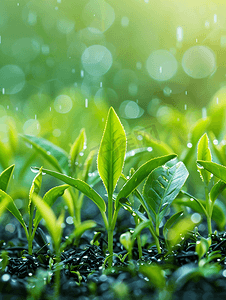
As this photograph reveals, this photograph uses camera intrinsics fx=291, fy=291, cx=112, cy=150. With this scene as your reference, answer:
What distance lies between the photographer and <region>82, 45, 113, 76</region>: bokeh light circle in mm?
3180

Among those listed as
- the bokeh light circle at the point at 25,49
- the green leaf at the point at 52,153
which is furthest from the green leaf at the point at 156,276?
the bokeh light circle at the point at 25,49

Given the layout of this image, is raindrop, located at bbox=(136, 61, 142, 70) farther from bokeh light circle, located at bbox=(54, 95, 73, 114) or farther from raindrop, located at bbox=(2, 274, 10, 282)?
raindrop, located at bbox=(2, 274, 10, 282)

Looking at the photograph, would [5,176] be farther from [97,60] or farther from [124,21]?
[97,60]

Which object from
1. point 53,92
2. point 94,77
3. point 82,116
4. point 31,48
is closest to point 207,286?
point 82,116

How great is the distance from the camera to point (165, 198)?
472 millimetres

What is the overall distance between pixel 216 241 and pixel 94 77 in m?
2.88

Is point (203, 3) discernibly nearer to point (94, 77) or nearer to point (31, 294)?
point (94, 77)

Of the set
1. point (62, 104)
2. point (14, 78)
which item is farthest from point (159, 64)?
point (62, 104)

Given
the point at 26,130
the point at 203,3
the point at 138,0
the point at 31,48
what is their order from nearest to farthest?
the point at 26,130, the point at 203,3, the point at 138,0, the point at 31,48

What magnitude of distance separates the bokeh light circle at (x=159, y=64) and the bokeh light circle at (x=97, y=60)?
447 mm

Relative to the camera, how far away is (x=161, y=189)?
19.0 inches

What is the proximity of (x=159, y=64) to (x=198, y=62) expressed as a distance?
0.45 metres

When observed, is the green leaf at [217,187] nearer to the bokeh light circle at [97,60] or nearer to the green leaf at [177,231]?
the green leaf at [177,231]

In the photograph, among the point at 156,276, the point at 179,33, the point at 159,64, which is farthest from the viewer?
the point at 159,64
